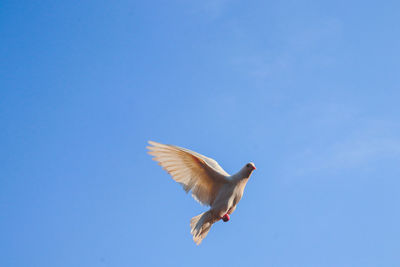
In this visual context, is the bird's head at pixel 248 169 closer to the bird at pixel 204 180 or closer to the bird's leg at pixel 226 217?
the bird at pixel 204 180

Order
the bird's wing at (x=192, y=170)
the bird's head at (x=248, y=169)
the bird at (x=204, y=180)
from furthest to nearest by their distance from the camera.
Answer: the bird's wing at (x=192, y=170)
the bird at (x=204, y=180)
the bird's head at (x=248, y=169)

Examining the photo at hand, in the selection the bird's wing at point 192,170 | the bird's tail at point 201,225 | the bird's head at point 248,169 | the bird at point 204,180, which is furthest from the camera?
the bird's tail at point 201,225

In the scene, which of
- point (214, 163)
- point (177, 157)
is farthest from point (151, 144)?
point (214, 163)

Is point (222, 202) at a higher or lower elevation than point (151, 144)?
lower

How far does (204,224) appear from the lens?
21.6 metres

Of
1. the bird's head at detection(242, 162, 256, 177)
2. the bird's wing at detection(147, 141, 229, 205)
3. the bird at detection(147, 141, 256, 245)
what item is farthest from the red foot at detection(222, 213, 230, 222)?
the bird's head at detection(242, 162, 256, 177)

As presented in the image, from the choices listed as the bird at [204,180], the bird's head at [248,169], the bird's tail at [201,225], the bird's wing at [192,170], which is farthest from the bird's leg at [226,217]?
the bird's head at [248,169]

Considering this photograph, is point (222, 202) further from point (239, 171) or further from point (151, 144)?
point (151, 144)

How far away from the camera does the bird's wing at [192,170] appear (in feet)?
70.0

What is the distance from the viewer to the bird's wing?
21328 mm

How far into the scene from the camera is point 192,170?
71.6 feet

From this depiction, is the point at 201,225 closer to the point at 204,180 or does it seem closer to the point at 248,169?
the point at 204,180

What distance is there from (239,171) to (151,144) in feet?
11.4

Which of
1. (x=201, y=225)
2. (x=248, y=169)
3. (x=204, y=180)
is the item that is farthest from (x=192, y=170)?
(x=248, y=169)
